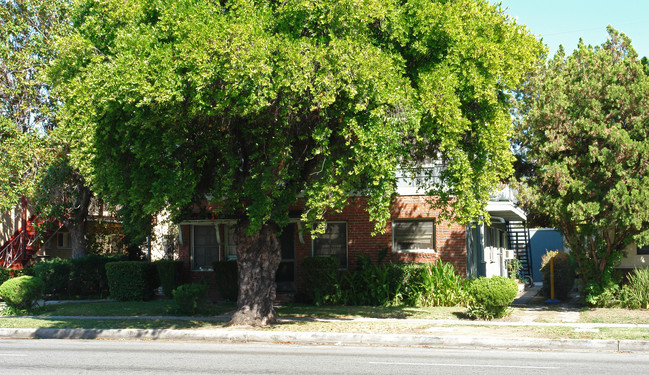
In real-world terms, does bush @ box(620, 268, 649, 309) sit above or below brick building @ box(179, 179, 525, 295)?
below

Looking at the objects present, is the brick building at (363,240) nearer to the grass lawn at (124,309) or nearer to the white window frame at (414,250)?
the white window frame at (414,250)

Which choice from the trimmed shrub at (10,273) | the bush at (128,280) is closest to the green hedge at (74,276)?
the trimmed shrub at (10,273)

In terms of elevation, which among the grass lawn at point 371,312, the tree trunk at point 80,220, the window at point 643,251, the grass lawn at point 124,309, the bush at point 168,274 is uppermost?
the tree trunk at point 80,220

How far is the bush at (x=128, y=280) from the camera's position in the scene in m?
21.0

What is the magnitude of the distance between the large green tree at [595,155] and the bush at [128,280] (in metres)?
12.8

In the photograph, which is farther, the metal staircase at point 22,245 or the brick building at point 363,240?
the metal staircase at point 22,245

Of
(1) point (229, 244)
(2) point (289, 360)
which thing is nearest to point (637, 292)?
(2) point (289, 360)

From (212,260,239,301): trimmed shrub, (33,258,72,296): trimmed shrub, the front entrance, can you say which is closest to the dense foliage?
the front entrance

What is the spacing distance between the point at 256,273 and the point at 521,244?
20843 mm

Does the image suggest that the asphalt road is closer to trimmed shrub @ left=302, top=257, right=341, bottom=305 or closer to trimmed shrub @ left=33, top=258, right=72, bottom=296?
trimmed shrub @ left=302, top=257, right=341, bottom=305

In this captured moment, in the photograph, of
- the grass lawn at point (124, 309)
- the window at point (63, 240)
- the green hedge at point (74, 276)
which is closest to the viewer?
the grass lawn at point (124, 309)

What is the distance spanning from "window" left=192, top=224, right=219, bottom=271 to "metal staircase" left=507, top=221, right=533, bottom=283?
49.3ft

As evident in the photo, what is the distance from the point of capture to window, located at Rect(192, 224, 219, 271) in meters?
21.7

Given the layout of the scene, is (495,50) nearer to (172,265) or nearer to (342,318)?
(342,318)
